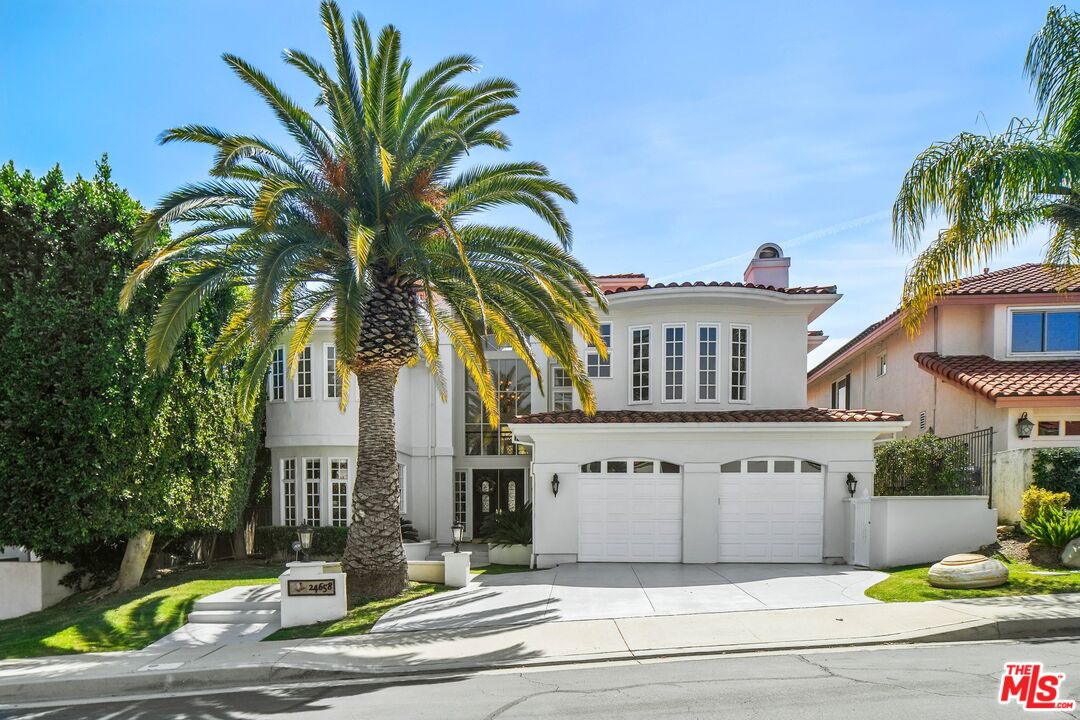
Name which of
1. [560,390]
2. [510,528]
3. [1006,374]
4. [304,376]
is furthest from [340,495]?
[1006,374]

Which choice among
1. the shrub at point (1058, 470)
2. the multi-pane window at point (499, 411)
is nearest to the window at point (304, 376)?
the multi-pane window at point (499, 411)

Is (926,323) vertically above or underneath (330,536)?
above

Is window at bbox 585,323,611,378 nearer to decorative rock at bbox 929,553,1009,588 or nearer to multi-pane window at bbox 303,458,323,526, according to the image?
multi-pane window at bbox 303,458,323,526

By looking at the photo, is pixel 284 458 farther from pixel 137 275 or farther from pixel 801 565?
pixel 801 565

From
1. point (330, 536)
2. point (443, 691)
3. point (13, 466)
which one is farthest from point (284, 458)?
point (443, 691)

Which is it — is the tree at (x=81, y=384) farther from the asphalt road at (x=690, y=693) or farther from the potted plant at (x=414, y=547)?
the asphalt road at (x=690, y=693)

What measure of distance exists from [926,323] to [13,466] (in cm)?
2077

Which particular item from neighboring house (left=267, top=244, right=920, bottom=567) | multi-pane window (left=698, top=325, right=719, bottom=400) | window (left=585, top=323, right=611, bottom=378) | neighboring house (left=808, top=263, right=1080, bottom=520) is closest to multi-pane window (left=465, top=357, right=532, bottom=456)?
neighboring house (left=267, top=244, right=920, bottom=567)

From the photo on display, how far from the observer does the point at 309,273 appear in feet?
42.5

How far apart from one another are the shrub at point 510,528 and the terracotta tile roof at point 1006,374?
10.5 meters

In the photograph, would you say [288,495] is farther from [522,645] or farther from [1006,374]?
[1006,374]

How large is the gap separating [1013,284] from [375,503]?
16.6m

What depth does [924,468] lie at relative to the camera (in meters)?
15.7

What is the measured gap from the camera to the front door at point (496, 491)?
21234 mm
